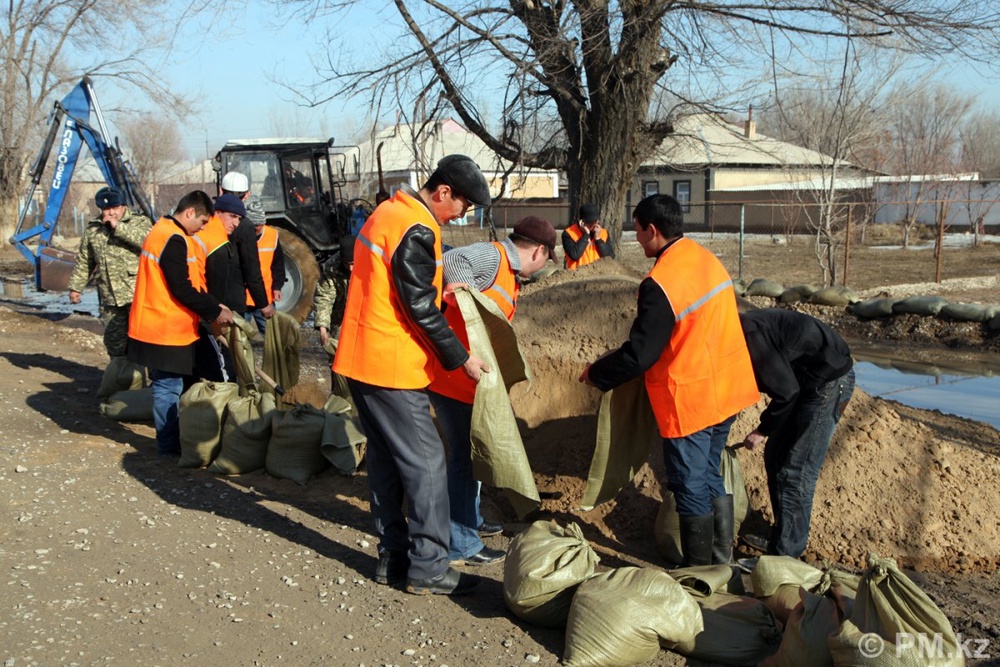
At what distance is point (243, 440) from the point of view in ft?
17.7

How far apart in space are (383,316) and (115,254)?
13.5ft

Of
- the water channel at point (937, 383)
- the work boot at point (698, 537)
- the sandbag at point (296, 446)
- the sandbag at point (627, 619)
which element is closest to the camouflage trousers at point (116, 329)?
the sandbag at point (296, 446)

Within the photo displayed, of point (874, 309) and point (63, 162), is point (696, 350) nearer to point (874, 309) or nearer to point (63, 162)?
point (874, 309)

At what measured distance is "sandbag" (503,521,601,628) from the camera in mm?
3354

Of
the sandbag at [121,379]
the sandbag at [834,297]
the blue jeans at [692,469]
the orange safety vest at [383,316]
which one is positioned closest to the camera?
the orange safety vest at [383,316]

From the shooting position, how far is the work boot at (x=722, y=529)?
3945mm

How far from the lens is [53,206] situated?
13211 mm

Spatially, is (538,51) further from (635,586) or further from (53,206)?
(53,206)

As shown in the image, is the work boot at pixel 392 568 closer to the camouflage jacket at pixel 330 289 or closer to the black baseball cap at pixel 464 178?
the black baseball cap at pixel 464 178

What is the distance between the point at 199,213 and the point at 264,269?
86.7 inches

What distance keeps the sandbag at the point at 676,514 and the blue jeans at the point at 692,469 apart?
14.9 inches

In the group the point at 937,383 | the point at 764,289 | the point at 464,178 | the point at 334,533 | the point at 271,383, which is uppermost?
the point at 464,178

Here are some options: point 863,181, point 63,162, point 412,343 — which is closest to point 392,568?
point 412,343

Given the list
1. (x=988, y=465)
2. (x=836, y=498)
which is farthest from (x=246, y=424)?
(x=988, y=465)
